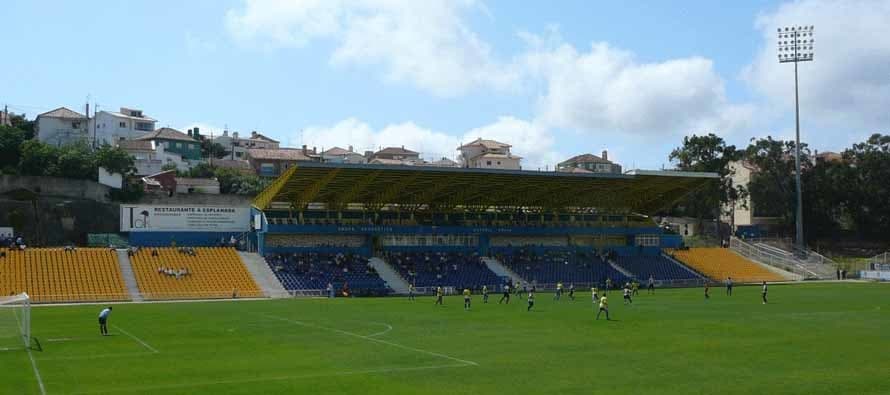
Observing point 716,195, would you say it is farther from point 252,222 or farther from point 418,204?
point 252,222

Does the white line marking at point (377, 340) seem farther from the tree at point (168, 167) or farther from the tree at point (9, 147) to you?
the tree at point (168, 167)

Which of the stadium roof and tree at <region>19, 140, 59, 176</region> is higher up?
tree at <region>19, 140, 59, 176</region>

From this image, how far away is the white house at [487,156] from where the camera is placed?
141500 mm

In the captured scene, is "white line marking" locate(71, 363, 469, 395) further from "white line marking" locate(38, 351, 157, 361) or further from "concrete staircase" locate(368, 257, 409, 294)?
→ "concrete staircase" locate(368, 257, 409, 294)

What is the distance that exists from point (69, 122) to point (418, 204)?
218 ft

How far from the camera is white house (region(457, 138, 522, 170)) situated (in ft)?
464

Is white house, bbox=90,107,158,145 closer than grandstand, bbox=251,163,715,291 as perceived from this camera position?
No

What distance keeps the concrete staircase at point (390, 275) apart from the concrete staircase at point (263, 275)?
31.6 feet

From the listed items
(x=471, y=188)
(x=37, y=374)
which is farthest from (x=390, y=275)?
(x=37, y=374)

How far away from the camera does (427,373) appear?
25.6 m

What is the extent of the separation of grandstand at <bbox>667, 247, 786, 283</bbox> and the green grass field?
36.2 m

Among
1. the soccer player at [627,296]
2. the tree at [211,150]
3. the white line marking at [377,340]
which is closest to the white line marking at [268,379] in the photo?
the white line marking at [377,340]

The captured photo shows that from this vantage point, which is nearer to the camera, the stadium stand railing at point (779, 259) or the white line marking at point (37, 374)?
the white line marking at point (37, 374)

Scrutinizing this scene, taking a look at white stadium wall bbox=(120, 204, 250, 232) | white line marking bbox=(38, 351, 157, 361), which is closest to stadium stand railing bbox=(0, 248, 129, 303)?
white stadium wall bbox=(120, 204, 250, 232)
